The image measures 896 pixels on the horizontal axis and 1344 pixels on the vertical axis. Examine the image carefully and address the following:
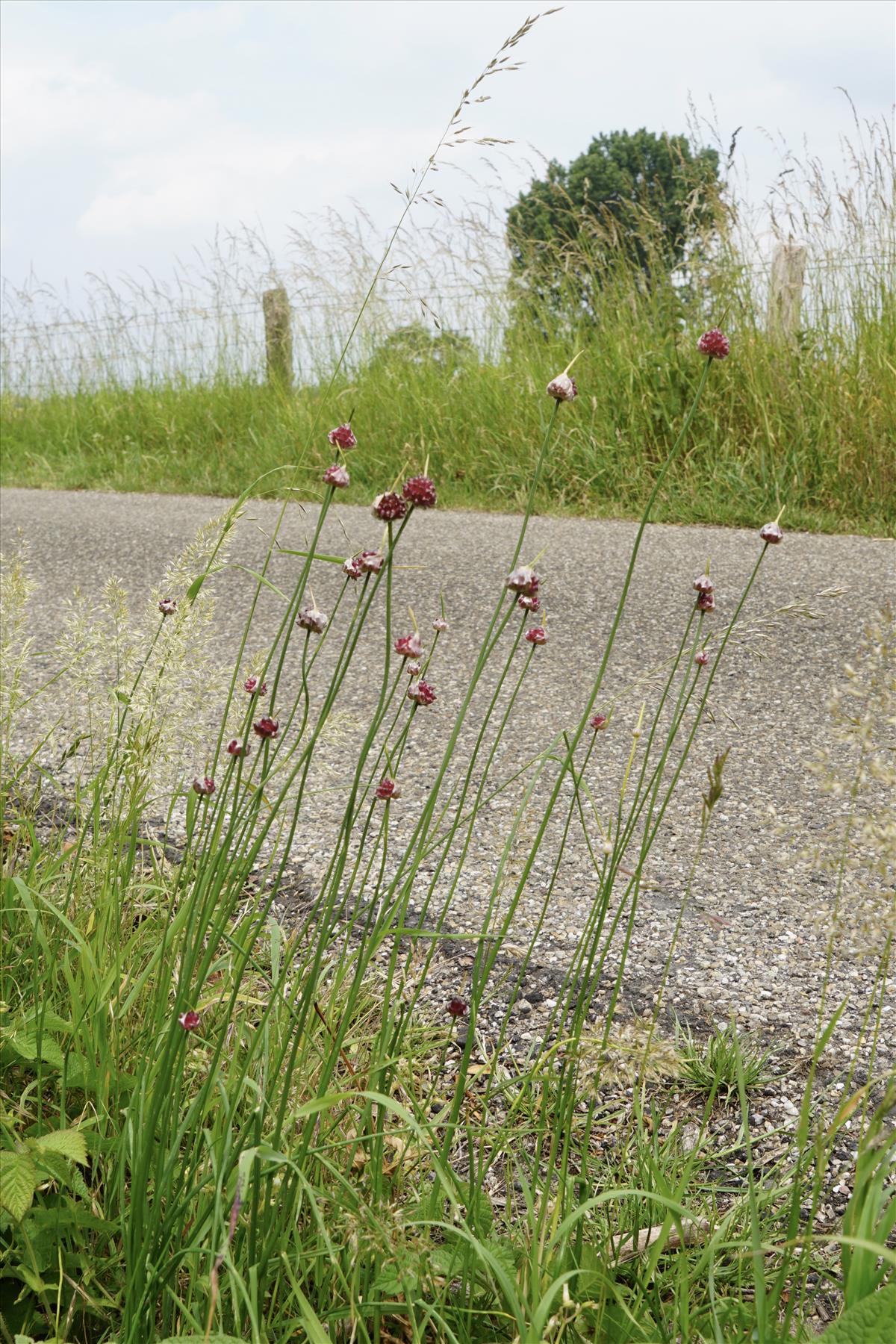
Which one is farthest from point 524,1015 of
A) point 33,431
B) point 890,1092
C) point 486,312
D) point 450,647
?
point 33,431

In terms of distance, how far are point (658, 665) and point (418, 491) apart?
43cm

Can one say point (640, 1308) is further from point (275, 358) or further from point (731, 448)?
point (275, 358)

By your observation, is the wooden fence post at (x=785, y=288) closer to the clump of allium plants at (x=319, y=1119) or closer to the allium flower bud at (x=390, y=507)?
the clump of allium plants at (x=319, y=1119)

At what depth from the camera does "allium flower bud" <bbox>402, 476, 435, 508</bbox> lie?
0.99m

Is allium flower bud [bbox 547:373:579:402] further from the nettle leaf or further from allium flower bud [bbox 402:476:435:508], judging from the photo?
the nettle leaf

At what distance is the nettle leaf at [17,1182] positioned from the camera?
105cm

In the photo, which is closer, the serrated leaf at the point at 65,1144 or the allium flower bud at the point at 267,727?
the serrated leaf at the point at 65,1144

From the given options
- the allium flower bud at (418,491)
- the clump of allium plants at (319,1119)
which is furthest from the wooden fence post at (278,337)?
the allium flower bud at (418,491)

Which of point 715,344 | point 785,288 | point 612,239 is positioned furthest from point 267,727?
point 612,239

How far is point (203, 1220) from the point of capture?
3.63 feet

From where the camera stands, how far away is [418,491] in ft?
3.27

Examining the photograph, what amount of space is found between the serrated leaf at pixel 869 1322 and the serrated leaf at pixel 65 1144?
0.71 metres

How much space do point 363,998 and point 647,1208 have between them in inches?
23.2

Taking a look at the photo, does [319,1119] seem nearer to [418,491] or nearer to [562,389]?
[418,491]
